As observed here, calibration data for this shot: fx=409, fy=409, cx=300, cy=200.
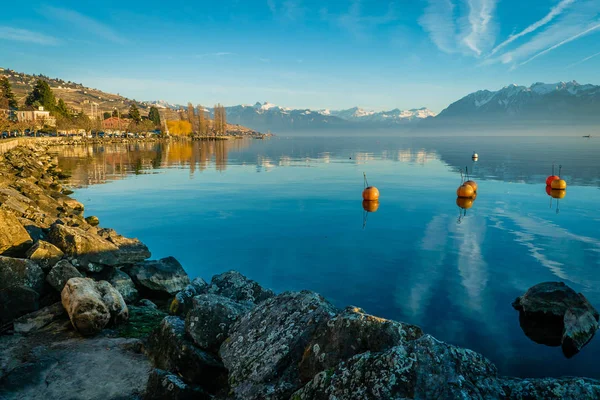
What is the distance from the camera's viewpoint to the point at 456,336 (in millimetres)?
17859

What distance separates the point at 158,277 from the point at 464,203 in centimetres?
4025

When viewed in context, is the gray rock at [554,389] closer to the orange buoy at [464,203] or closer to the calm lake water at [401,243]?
the calm lake water at [401,243]

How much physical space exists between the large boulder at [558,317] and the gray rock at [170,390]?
15555 mm

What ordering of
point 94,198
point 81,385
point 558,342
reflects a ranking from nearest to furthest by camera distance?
point 81,385 < point 558,342 < point 94,198

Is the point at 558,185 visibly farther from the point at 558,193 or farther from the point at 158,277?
the point at 158,277

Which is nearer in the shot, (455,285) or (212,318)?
(212,318)

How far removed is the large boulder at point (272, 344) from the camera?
24.8ft

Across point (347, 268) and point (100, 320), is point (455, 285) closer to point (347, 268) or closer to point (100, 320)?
point (347, 268)

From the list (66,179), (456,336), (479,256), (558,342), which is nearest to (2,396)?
(456,336)

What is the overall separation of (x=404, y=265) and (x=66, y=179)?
57.4 m

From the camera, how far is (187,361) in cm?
955

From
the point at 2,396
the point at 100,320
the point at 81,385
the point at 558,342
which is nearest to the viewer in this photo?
the point at 2,396

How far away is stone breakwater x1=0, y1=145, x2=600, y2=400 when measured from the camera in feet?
19.7

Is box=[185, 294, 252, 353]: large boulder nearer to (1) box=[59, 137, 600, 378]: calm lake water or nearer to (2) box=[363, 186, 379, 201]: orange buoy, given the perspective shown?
(1) box=[59, 137, 600, 378]: calm lake water
